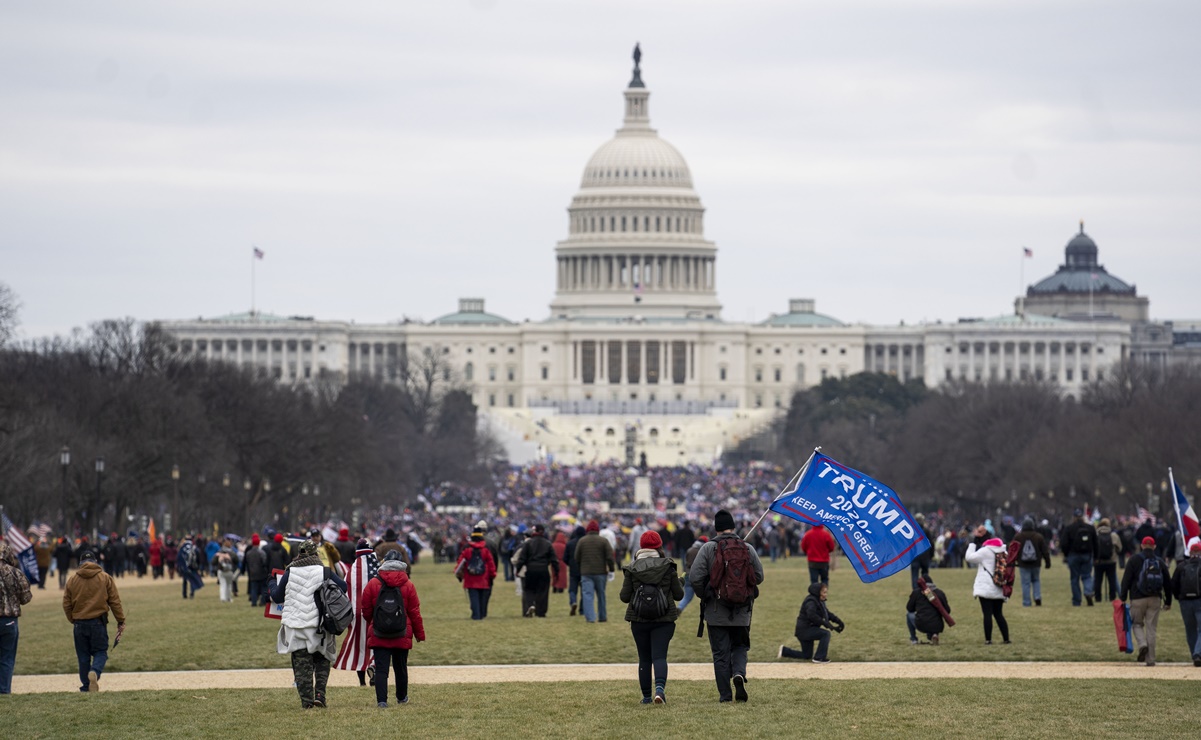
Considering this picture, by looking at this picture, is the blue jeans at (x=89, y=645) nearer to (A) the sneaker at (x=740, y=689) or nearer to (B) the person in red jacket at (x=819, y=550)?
(A) the sneaker at (x=740, y=689)

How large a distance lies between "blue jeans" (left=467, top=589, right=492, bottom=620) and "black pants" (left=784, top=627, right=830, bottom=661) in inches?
306

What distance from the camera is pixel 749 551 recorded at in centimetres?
2252

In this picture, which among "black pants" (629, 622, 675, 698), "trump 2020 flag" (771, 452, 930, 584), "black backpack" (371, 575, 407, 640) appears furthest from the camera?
"trump 2020 flag" (771, 452, 930, 584)

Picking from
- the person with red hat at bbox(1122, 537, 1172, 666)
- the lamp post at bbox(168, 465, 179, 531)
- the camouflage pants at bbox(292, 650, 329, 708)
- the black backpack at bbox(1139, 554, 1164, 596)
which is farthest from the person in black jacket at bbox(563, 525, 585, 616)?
the lamp post at bbox(168, 465, 179, 531)

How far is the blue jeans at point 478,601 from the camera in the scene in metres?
35.5

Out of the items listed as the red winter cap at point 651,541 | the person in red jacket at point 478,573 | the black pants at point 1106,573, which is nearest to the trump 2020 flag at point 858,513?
the red winter cap at point 651,541

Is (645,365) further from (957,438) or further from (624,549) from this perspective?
(624,549)

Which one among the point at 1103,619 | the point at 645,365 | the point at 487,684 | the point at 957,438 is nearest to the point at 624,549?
the point at 1103,619

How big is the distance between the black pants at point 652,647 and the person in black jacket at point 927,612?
25.4 ft

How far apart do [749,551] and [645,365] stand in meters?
177

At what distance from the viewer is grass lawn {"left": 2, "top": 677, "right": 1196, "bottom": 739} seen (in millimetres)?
21188

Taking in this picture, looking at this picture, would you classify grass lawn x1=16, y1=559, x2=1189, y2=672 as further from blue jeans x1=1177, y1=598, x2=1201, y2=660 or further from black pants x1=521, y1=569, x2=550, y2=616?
blue jeans x1=1177, y1=598, x2=1201, y2=660

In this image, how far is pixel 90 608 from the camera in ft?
81.6

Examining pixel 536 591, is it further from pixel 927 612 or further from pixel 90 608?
pixel 90 608
